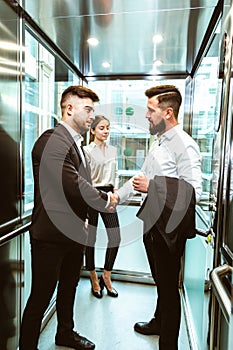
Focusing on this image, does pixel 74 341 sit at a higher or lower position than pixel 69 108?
lower

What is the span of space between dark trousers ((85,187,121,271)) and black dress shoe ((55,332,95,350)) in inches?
31.6

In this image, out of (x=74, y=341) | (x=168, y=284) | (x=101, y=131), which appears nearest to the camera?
(x=168, y=284)

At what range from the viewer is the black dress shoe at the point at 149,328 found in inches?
78.5

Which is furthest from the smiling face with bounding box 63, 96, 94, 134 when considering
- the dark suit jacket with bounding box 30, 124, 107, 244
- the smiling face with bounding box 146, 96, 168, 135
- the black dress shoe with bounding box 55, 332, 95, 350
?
the black dress shoe with bounding box 55, 332, 95, 350

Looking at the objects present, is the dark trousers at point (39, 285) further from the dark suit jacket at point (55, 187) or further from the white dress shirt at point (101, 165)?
the white dress shirt at point (101, 165)

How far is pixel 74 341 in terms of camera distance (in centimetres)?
180

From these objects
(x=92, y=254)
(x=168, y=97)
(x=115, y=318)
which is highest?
(x=168, y=97)

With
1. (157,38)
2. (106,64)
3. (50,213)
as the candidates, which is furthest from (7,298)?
(106,64)

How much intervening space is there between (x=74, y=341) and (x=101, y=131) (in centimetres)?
164

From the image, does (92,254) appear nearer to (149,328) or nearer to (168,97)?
(149,328)

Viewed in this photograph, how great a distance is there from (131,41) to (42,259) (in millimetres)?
1557

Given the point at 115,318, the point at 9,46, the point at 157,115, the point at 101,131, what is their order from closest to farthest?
the point at 9,46, the point at 157,115, the point at 115,318, the point at 101,131

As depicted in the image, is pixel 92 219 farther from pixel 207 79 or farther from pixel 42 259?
pixel 207 79

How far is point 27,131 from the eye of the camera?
1901 millimetres
